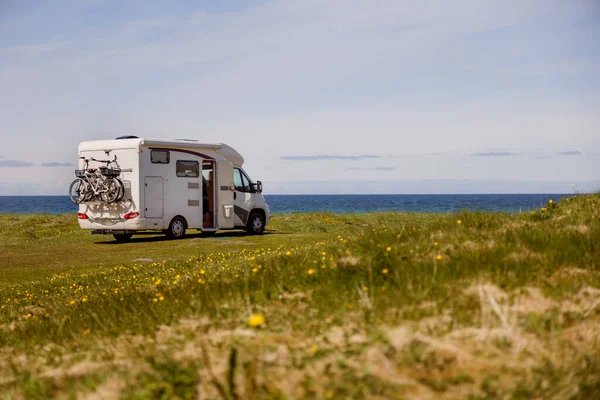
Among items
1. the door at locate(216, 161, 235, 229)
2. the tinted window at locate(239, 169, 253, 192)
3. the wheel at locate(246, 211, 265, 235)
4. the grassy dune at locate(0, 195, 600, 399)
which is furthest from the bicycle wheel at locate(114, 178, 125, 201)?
the grassy dune at locate(0, 195, 600, 399)

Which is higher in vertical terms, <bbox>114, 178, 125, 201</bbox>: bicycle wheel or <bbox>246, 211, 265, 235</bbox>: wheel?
<bbox>114, 178, 125, 201</bbox>: bicycle wheel

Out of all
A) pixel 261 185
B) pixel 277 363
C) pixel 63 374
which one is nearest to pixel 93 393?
pixel 63 374

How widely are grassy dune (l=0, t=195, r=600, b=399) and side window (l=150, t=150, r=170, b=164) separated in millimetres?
13375

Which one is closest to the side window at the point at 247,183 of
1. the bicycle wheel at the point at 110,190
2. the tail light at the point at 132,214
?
the tail light at the point at 132,214

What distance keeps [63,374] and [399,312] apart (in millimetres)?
2502

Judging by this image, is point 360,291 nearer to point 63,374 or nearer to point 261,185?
point 63,374

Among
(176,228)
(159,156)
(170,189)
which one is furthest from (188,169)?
(176,228)

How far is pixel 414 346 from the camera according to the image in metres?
4.21

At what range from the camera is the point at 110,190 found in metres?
21.1

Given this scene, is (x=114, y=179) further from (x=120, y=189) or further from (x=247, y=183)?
(x=247, y=183)

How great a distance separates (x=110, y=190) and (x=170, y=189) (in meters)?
2.01

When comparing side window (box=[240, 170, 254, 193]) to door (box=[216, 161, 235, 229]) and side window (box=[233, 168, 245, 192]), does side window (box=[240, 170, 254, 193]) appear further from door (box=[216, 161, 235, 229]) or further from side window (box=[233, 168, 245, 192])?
door (box=[216, 161, 235, 229])

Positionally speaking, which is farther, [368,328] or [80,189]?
[80,189]

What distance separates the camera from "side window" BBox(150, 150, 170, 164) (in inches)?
850
